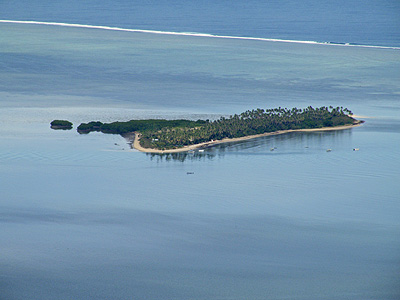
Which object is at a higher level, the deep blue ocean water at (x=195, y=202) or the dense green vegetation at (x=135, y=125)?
the dense green vegetation at (x=135, y=125)

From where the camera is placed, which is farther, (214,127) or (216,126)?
(216,126)

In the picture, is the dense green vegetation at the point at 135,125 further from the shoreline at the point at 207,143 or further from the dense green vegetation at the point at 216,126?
the shoreline at the point at 207,143

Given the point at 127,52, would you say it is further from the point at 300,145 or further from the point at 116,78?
the point at 300,145

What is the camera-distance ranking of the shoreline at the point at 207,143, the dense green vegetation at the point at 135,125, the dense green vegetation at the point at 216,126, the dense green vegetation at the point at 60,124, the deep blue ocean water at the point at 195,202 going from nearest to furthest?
the deep blue ocean water at the point at 195,202, the shoreline at the point at 207,143, the dense green vegetation at the point at 216,126, the dense green vegetation at the point at 135,125, the dense green vegetation at the point at 60,124

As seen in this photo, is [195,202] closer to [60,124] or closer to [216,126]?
[216,126]

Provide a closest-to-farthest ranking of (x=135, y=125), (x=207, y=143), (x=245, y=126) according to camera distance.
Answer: (x=207, y=143) → (x=245, y=126) → (x=135, y=125)

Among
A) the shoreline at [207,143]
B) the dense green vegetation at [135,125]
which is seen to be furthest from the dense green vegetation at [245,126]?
the dense green vegetation at [135,125]

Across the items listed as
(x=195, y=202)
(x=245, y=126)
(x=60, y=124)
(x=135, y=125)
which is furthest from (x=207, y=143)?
(x=60, y=124)

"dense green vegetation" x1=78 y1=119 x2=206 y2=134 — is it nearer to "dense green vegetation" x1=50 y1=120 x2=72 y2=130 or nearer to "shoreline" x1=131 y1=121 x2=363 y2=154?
"shoreline" x1=131 y1=121 x2=363 y2=154
